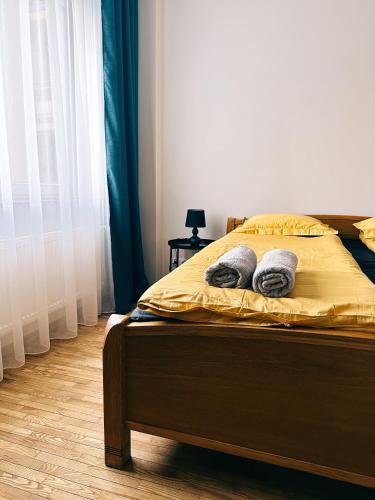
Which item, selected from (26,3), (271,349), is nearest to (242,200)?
(26,3)

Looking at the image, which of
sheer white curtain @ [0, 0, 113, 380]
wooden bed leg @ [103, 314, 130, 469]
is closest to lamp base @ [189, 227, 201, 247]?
sheer white curtain @ [0, 0, 113, 380]

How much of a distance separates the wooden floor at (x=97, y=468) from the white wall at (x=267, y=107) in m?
2.03

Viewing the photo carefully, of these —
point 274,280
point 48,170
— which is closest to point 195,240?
point 48,170

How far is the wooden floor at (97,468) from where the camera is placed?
3.94 feet

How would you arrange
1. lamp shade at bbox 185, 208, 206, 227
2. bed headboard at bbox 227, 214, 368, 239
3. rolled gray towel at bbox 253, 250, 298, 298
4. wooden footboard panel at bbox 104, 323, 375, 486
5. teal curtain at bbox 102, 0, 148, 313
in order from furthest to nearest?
1. lamp shade at bbox 185, 208, 206, 227
2. bed headboard at bbox 227, 214, 368, 239
3. teal curtain at bbox 102, 0, 148, 313
4. rolled gray towel at bbox 253, 250, 298, 298
5. wooden footboard panel at bbox 104, 323, 375, 486

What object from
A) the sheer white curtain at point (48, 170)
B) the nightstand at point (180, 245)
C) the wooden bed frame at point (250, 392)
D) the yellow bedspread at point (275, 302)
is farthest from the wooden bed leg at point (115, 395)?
the nightstand at point (180, 245)

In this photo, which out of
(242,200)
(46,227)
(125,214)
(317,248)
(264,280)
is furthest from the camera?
(242,200)

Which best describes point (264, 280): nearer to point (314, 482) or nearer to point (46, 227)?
point (314, 482)

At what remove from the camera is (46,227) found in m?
2.27

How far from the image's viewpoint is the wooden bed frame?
101 centimetres

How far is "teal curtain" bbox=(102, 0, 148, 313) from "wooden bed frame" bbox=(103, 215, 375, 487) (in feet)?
5.52

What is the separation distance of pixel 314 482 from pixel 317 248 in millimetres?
1221

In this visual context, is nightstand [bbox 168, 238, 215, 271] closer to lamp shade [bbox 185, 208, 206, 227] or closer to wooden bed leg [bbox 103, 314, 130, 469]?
lamp shade [bbox 185, 208, 206, 227]

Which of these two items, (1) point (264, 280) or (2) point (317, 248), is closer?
(1) point (264, 280)
